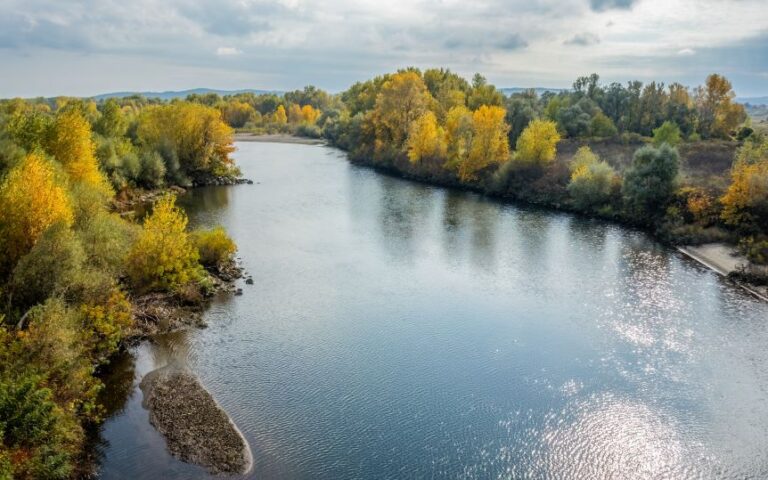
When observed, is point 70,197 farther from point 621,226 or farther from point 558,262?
point 621,226

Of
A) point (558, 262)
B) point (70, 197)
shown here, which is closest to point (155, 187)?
point (70, 197)

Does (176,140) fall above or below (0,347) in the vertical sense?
above

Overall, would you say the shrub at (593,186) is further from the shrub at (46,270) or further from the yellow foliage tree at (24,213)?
the shrub at (46,270)

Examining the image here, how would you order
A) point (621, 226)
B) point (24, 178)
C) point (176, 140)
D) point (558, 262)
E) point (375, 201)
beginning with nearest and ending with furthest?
point (24, 178) → point (558, 262) → point (621, 226) → point (375, 201) → point (176, 140)

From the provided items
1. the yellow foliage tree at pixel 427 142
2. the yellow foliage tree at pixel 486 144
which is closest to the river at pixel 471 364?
the yellow foliage tree at pixel 486 144

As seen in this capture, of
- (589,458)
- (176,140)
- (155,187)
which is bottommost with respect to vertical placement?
(589,458)

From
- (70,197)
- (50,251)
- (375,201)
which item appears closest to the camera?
(50,251)

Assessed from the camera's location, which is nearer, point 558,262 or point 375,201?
point 558,262
